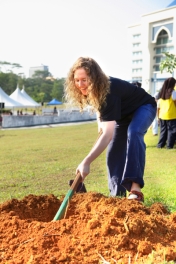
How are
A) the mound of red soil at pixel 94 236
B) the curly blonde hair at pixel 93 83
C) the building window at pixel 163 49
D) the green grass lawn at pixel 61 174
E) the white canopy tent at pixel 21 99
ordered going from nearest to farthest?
the mound of red soil at pixel 94 236 < the curly blonde hair at pixel 93 83 < the green grass lawn at pixel 61 174 < the white canopy tent at pixel 21 99 < the building window at pixel 163 49

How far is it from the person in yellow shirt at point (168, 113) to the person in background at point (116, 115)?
4.99 meters

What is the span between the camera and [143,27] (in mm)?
63875

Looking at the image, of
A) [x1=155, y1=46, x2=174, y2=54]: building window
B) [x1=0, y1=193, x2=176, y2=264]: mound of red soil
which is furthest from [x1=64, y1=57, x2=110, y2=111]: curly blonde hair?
[x1=155, y1=46, x2=174, y2=54]: building window

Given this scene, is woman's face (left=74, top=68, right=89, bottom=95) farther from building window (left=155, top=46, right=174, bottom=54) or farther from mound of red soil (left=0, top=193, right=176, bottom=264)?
building window (left=155, top=46, right=174, bottom=54)

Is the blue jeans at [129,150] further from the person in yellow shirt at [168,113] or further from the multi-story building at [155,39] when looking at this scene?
the multi-story building at [155,39]

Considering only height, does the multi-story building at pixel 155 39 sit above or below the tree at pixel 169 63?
above

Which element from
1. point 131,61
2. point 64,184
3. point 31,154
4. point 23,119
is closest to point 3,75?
point 131,61

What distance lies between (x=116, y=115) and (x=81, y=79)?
0.44 m

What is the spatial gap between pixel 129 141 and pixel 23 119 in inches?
737

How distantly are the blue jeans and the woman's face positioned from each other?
2.12 feet

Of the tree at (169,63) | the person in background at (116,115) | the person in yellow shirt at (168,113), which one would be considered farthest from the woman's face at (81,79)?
the tree at (169,63)

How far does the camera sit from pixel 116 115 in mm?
3301

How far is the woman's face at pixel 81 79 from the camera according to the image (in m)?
3.15

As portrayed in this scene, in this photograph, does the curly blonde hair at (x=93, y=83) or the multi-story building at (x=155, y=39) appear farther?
the multi-story building at (x=155, y=39)
